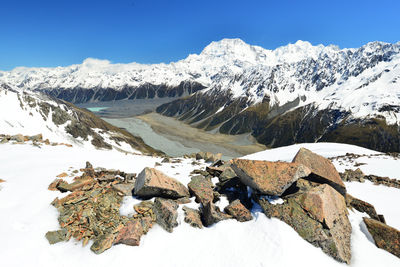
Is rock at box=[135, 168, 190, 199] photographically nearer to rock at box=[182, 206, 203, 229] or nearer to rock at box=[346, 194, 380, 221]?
rock at box=[182, 206, 203, 229]

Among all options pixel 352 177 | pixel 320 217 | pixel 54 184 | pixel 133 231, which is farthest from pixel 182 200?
pixel 352 177

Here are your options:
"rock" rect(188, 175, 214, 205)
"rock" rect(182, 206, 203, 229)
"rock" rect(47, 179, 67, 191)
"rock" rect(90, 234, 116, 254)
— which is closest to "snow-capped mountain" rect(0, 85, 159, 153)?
"rock" rect(47, 179, 67, 191)

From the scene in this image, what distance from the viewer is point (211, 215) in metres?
10.2

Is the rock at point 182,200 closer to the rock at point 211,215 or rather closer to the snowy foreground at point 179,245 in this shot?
the snowy foreground at point 179,245

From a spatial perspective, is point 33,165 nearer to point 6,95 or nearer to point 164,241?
point 164,241

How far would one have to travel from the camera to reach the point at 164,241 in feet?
30.8

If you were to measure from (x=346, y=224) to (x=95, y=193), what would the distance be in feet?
45.9

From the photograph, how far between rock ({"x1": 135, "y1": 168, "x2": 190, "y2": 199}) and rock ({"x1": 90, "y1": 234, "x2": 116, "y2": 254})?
2957 mm

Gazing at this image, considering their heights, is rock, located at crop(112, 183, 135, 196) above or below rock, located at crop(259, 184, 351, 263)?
below

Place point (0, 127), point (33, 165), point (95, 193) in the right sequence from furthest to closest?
point (0, 127), point (33, 165), point (95, 193)

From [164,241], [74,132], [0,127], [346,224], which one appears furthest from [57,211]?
[74,132]

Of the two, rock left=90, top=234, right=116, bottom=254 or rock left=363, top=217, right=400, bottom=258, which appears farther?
rock left=90, top=234, right=116, bottom=254

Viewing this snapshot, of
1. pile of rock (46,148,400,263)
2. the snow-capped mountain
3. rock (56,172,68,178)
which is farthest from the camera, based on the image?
the snow-capped mountain

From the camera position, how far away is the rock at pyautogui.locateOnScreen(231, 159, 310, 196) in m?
10.3
